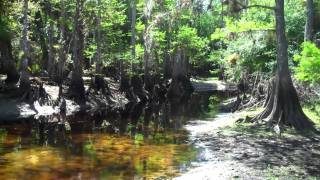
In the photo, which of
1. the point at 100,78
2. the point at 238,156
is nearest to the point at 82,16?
the point at 100,78

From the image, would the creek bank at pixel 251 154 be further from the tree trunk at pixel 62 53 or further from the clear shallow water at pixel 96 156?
the tree trunk at pixel 62 53

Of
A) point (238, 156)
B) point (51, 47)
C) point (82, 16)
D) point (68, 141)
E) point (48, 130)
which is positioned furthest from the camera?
point (51, 47)

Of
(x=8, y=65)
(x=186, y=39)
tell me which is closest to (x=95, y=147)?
(x=8, y=65)

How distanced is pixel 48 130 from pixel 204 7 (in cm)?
816

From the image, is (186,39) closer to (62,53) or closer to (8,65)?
(62,53)

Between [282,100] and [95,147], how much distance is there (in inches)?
278

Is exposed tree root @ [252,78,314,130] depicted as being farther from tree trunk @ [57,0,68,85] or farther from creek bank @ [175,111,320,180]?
tree trunk @ [57,0,68,85]

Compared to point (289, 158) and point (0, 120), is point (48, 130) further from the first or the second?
point (289, 158)

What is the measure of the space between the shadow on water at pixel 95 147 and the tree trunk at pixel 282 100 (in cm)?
342

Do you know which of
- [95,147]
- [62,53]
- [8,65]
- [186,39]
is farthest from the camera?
[186,39]

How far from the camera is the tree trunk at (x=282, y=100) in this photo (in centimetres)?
1738

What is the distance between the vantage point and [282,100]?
58.4 ft

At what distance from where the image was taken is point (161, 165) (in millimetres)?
12719

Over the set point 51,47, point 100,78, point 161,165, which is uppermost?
point 51,47
